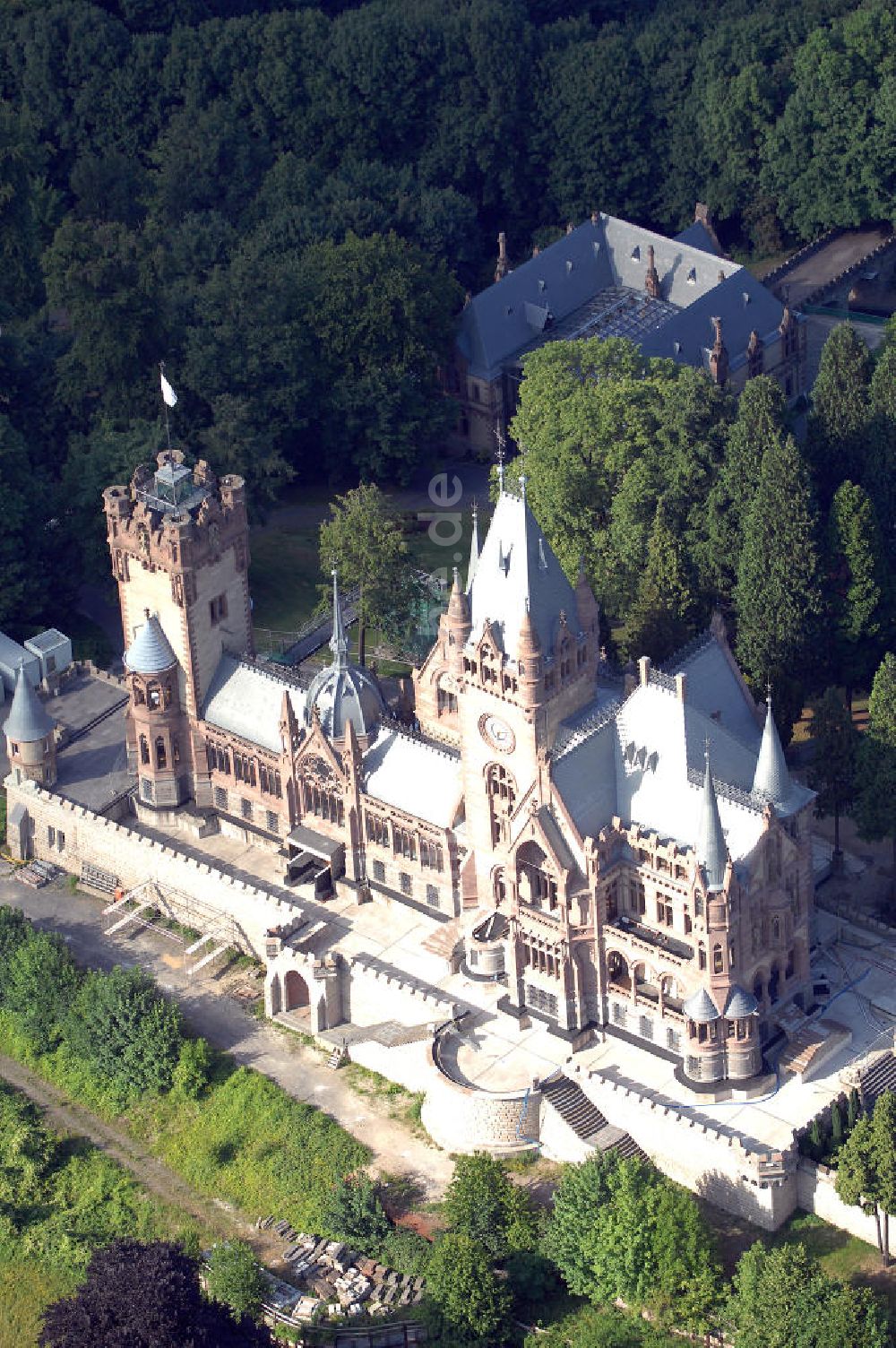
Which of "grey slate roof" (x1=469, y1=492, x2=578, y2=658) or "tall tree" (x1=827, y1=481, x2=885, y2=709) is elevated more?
"grey slate roof" (x1=469, y1=492, x2=578, y2=658)

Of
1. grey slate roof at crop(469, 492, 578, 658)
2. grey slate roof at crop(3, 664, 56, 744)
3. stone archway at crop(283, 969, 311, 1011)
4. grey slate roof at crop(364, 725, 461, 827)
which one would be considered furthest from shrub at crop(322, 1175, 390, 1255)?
grey slate roof at crop(3, 664, 56, 744)

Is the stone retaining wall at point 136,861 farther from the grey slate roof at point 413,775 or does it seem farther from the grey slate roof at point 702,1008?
the grey slate roof at point 702,1008

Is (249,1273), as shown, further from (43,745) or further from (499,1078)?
(43,745)

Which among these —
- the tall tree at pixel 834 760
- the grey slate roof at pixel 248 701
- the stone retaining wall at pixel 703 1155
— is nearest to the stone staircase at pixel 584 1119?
the stone retaining wall at pixel 703 1155

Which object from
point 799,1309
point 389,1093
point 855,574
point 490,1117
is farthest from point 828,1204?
point 855,574

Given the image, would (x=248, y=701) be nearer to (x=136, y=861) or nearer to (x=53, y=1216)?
(x=136, y=861)

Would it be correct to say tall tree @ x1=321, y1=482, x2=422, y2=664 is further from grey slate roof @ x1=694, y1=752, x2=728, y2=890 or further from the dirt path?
grey slate roof @ x1=694, y1=752, x2=728, y2=890

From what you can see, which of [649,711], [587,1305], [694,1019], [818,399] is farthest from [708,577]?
[587,1305]

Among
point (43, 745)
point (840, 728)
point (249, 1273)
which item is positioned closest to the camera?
point (249, 1273)
